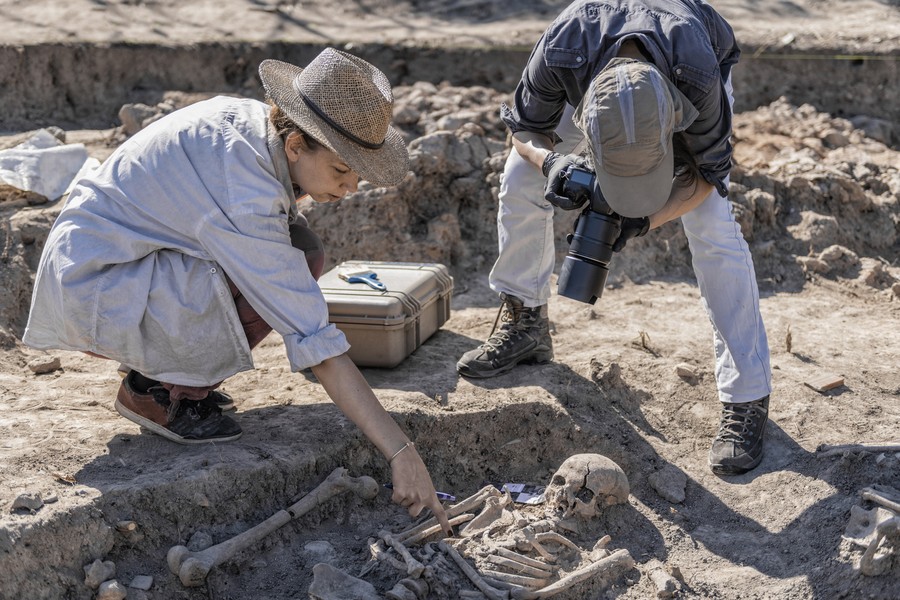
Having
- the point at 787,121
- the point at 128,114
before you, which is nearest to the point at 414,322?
the point at 128,114

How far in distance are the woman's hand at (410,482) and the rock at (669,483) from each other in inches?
45.2

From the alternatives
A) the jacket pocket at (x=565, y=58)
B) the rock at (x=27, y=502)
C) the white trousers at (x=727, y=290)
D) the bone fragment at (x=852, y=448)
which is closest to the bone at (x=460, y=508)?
the white trousers at (x=727, y=290)

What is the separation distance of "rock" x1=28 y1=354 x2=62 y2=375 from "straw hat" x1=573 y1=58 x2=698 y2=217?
2686 millimetres

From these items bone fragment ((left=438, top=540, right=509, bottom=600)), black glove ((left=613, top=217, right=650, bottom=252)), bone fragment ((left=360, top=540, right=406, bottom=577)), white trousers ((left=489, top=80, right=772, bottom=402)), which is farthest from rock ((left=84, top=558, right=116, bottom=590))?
white trousers ((left=489, top=80, right=772, bottom=402))

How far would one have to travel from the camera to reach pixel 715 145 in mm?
3281

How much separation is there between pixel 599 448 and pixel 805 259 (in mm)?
2516

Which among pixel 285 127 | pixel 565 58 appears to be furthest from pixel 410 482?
pixel 565 58

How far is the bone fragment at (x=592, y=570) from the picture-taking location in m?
3.11

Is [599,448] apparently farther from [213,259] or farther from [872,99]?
[872,99]

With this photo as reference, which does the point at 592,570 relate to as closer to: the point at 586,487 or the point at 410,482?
the point at 586,487

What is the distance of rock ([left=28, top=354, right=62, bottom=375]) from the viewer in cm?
A: 422

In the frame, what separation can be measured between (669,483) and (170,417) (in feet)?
6.60

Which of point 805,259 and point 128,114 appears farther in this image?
point 128,114

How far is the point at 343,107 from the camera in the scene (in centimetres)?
307
